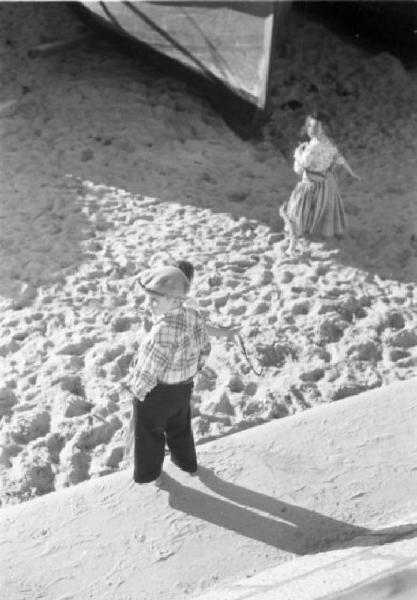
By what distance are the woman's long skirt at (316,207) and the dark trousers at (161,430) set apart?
8.85 feet

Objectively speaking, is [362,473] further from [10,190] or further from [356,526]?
[10,190]

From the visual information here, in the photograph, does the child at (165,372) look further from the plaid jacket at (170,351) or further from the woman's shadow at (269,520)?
the woman's shadow at (269,520)

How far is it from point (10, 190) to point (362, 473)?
3962 millimetres

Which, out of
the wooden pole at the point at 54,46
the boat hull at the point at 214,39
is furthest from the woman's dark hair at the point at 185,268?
the wooden pole at the point at 54,46

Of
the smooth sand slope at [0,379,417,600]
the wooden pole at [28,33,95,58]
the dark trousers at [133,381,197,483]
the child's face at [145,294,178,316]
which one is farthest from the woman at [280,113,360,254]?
the wooden pole at [28,33,95,58]

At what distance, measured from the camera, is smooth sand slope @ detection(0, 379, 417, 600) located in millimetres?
4117

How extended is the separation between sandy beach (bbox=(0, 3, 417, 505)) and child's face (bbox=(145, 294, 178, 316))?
1.11m

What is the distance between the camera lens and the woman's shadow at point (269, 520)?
4.27 meters

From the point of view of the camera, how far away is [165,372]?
164 inches

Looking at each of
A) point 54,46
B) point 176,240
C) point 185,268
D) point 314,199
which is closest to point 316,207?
point 314,199

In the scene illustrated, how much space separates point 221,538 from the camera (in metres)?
4.29

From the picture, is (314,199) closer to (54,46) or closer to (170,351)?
(170,351)

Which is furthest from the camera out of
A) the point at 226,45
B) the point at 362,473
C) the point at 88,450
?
the point at 226,45

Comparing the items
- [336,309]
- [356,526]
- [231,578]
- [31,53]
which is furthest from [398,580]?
[31,53]
